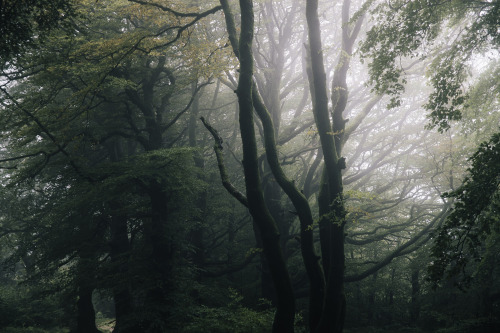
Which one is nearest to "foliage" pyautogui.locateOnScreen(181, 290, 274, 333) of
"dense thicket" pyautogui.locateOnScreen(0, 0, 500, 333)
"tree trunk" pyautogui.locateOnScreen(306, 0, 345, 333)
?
"dense thicket" pyautogui.locateOnScreen(0, 0, 500, 333)

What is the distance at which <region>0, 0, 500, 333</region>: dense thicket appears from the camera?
558 centimetres

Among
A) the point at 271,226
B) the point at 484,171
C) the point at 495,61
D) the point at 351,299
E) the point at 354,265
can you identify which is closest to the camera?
the point at 484,171

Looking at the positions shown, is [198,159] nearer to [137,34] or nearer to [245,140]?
[137,34]

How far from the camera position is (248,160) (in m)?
5.42

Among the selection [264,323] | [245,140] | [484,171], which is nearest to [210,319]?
[264,323]

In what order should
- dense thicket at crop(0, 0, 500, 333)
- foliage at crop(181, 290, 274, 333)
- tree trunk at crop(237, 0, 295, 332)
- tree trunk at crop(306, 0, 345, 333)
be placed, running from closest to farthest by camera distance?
1. tree trunk at crop(237, 0, 295, 332)
2. tree trunk at crop(306, 0, 345, 333)
3. dense thicket at crop(0, 0, 500, 333)
4. foliage at crop(181, 290, 274, 333)

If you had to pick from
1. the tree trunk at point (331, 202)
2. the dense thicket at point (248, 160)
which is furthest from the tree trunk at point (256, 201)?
the tree trunk at point (331, 202)

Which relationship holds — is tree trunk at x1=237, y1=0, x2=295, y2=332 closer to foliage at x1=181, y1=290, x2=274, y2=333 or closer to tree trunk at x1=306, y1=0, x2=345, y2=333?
tree trunk at x1=306, y1=0, x2=345, y2=333

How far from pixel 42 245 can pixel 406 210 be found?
17.4 meters

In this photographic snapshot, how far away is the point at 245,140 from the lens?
5.46 metres

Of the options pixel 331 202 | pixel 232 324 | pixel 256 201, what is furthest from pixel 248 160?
pixel 232 324

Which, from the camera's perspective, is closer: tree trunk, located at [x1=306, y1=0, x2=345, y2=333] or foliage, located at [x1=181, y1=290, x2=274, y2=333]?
tree trunk, located at [x1=306, y1=0, x2=345, y2=333]

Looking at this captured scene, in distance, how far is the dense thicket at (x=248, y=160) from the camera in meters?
5.58

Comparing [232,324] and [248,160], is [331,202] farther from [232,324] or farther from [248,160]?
[232,324]
